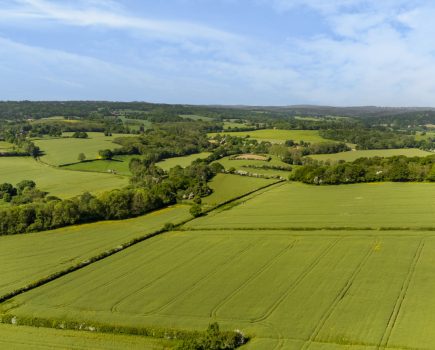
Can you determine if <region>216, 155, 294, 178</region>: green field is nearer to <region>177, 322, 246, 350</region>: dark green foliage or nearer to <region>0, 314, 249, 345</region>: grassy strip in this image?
<region>0, 314, 249, 345</region>: grassy strip

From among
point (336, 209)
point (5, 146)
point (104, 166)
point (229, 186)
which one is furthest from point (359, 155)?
point (5, 146)

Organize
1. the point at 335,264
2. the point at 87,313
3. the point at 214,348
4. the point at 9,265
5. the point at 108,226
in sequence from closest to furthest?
1. the point at 214,348
2. the point at 87,313
3. the point at 335,264
4. the point at 9,265
5. the point at 108,226

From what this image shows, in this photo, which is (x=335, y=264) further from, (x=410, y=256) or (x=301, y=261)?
(x=410, y=256)

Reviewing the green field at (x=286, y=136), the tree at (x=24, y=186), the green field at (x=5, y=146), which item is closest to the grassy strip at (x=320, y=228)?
the tree at (x=24, y=186)

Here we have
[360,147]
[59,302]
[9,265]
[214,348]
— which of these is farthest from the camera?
[360,147]

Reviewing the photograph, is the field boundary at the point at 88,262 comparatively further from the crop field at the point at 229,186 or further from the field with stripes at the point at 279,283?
the crop field at the point at 229,186

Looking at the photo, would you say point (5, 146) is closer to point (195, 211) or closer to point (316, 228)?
point (195, 211)

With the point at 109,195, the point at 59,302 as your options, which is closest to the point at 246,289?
the point at 59,302

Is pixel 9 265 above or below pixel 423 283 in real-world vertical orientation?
below
